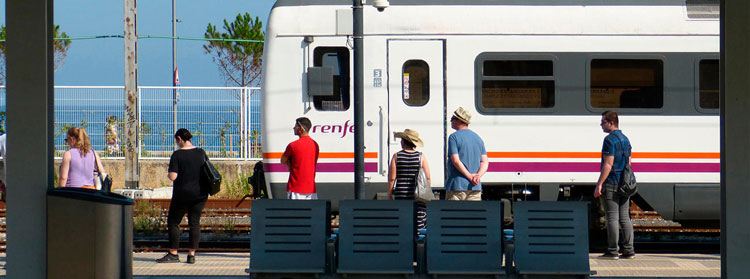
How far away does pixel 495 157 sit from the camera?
12086 millimetres

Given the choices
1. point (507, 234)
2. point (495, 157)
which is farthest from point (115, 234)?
point (495, 157)

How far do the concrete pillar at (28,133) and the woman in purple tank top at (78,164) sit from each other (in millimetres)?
2351

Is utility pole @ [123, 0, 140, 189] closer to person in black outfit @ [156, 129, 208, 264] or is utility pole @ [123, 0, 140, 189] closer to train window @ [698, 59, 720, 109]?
person in black outfit @ [156, 129, 208, 264]

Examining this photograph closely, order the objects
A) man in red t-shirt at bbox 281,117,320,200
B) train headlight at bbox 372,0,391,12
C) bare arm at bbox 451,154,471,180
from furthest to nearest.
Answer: train headlight at bbox 372,0,391,12 → man in red t-shirt at bbox 281,117,320,200 → bare arm at bbox 451,154,471,180

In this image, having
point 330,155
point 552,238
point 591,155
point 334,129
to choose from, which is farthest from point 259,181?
point 552,238

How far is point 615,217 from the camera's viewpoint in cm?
1062

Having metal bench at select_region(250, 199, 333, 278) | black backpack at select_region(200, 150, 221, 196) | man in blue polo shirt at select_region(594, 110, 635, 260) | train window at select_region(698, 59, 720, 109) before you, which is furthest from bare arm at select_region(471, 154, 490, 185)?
train window at select_region(698, 59, 720, 109)

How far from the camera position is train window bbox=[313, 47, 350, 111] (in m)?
12.3

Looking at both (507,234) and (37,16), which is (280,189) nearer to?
(507,234)

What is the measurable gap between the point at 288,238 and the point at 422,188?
6.02 feet

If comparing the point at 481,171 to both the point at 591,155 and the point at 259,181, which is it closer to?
the point at 591,155

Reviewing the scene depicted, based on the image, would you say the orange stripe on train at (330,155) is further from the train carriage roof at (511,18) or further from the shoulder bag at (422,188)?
the shoulder bag at (422,188)

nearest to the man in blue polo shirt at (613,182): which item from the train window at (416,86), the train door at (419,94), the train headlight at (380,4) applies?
the train door at (419,94)

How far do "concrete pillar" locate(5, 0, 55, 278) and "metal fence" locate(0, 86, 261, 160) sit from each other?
42.5 ft
